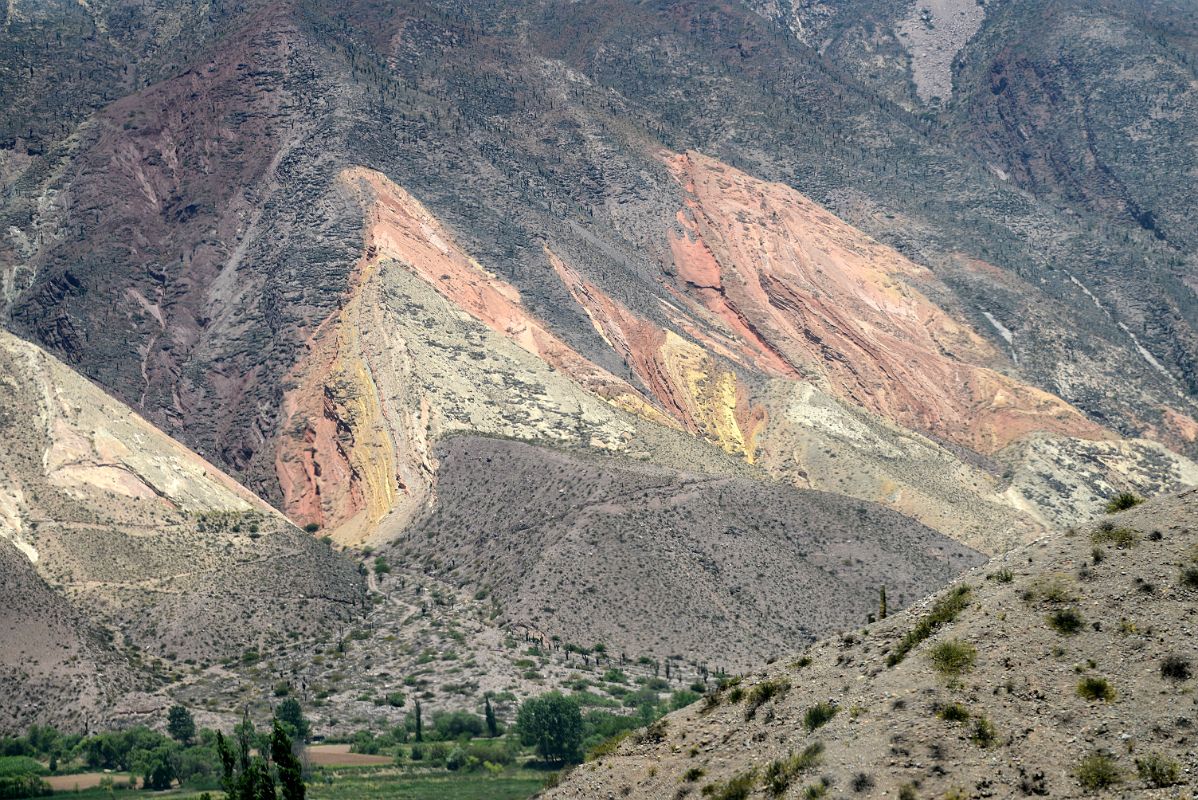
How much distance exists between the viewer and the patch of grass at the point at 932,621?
32.4 m

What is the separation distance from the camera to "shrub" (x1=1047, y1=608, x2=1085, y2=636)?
3016cm

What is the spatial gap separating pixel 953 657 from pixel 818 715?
9.09 ft

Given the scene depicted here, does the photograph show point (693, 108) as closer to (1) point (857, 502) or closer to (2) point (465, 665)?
(1) point (857, 502)

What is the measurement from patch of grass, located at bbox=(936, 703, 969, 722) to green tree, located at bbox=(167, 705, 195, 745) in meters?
48.0

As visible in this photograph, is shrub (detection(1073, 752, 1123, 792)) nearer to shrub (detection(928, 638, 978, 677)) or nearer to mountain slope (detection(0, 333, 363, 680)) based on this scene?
shrub (detection(928, 638, 978, 677))

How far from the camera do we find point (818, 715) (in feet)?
105

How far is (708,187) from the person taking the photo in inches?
5699

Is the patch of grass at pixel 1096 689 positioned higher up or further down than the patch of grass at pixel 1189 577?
further down

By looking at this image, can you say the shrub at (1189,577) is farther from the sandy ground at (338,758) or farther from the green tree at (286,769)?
the sandy ground at (338,758)

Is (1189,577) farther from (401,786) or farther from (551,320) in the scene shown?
(551,320)

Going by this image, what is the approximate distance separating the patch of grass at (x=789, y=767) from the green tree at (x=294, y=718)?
144 feet

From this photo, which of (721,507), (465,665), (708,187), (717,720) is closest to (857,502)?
(721,507)

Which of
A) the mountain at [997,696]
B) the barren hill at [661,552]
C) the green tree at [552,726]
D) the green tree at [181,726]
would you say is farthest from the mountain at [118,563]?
the mountain at [997,696]

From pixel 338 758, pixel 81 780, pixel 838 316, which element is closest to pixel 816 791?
pixel 338 758
